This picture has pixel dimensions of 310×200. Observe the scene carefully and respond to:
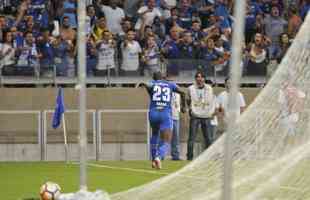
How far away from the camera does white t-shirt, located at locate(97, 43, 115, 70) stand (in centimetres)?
2564

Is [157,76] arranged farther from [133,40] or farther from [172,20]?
[172,20]

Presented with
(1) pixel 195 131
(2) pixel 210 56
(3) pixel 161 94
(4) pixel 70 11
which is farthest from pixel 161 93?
(4) pixel 70 11

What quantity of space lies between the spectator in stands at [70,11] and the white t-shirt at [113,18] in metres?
0.67

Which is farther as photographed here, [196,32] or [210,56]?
[196,32]

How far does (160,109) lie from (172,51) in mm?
4020

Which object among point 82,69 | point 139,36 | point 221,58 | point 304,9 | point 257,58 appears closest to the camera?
point 82,69

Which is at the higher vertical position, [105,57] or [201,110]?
[105,57]

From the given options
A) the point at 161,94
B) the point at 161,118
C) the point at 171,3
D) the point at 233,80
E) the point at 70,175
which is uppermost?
the point at 233,80

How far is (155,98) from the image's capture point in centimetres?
2234

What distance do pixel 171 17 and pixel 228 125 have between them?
63.1ft

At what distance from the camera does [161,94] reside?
73.0 feet

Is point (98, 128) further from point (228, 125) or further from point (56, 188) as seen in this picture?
point (228, 125)

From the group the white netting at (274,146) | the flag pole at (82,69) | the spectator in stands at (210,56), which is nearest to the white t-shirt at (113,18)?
the spectator in stands at (210,56)

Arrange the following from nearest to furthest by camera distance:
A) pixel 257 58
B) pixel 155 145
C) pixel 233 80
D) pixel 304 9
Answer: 1. pixel 233 80
2. pixel 155 145
3. pixel 257 58
4. pixel 304 9
